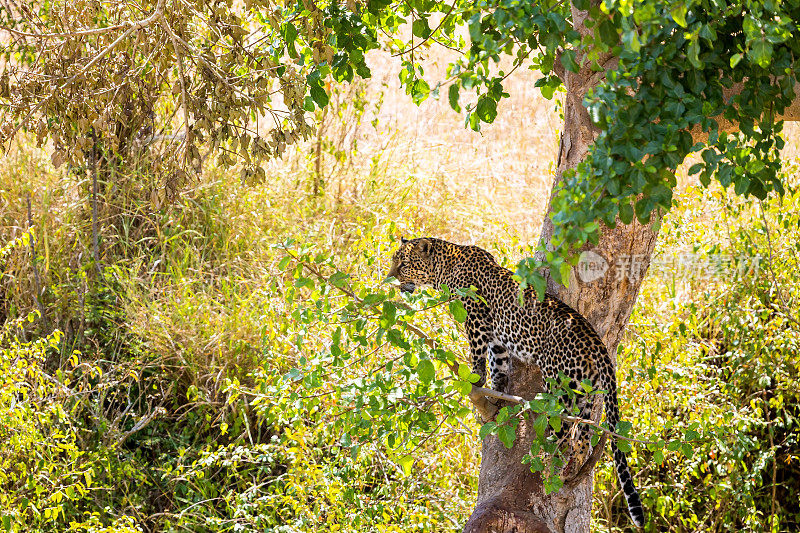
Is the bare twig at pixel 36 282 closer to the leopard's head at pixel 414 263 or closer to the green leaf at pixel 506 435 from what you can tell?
the leopard's head at pixel 414 263

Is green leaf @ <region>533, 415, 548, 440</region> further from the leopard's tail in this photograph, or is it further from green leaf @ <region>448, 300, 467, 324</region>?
the leopard's tail

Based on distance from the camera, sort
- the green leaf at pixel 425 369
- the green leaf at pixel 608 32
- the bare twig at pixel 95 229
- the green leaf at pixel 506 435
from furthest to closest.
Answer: the bare twig at pixel 95 229
the green leaf at pixel 506 435
the green leaf at pixel 425 369
the green leaf at pixel 608 32

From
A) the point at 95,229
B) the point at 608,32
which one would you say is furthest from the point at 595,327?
the point at 95,229

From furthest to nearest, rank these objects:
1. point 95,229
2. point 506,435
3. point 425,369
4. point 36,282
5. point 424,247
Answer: point 95,229, point 36,282, point 424,247, point 506,435, point 425,369

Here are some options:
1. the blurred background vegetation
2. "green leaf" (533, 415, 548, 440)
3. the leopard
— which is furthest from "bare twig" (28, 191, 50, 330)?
"green leaf" (533, 415, 548, 440)

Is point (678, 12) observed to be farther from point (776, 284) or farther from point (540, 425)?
point (776, 284)

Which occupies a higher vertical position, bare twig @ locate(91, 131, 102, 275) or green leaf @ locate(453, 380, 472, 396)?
green leaf @ locate(453, 380, 472, 396)

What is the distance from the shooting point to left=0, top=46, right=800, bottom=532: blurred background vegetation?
5434 mm

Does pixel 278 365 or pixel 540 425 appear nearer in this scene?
pixel 540 425

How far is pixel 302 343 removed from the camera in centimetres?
441

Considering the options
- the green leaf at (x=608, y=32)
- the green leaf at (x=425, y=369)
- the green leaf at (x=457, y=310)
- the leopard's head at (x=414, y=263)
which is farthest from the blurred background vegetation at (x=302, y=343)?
the green leaf at (x=608, y=32)

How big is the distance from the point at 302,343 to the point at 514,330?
0.99m

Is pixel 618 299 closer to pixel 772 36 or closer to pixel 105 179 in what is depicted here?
pixel 772 36

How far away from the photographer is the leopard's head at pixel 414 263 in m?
5.23
